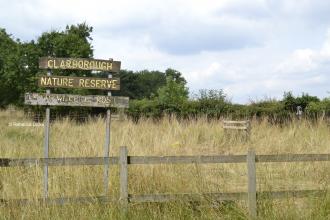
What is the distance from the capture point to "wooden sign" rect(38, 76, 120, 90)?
27.9 ft

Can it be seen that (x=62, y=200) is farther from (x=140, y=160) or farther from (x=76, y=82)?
(x=76, y=82)

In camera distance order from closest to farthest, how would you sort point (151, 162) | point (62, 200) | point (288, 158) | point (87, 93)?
point (62, 200)
point (151, 162)
point (288, 158)
point (87, 93)

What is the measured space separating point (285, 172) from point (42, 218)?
15.6ft

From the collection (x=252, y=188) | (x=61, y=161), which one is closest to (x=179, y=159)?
(x=252, y=188)

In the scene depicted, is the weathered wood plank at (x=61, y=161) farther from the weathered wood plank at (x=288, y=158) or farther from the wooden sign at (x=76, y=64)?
the wooden sign at (x=76, y=64)

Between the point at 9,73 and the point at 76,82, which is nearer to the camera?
the point at 76,82

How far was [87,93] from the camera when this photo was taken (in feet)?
100

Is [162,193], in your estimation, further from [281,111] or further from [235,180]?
[281,111]

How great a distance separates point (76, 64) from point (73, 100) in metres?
0.67

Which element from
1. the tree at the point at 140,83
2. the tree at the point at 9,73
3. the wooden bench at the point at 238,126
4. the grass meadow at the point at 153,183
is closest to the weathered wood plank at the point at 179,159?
the grass meadow at the point at 153,183

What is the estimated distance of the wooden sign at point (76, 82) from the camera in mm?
8500

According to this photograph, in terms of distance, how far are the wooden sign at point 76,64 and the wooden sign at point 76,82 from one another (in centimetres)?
21

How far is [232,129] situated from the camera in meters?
15.2

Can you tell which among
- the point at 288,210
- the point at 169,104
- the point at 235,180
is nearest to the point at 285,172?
the point at 235,180
